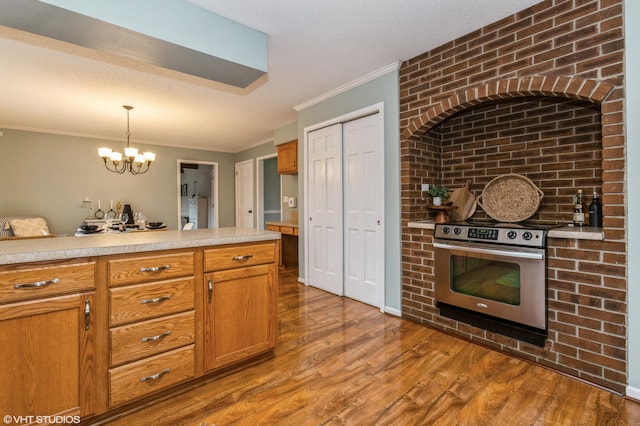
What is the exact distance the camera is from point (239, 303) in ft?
6.61

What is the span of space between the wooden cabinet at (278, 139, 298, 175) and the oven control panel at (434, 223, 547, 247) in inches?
112

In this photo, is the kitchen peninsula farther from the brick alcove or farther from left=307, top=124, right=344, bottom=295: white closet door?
the brick alcove

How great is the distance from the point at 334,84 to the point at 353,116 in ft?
1.46

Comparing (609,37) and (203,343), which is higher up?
(609,37)

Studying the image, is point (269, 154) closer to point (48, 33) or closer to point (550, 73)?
point (48, 33)

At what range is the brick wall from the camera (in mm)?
1808

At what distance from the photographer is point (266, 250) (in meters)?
2.15

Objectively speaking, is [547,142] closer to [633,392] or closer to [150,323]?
[633,392]

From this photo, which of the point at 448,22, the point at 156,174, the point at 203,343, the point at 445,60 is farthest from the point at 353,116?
the point at 156,174

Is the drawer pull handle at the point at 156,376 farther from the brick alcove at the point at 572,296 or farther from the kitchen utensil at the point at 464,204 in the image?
the kitchen utensil at the point at 464,204

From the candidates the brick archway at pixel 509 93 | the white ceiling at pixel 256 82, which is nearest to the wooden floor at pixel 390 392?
the brick archway at pixel 509 93

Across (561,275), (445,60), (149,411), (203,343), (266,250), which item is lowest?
(149,411)

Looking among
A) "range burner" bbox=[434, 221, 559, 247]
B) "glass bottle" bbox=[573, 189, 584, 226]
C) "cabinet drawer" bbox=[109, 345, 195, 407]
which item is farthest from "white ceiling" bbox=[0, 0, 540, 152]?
"cabinet drawer" bbox=[109, 345, 195, 407]

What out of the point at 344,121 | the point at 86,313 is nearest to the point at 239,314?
the point at 86,313
